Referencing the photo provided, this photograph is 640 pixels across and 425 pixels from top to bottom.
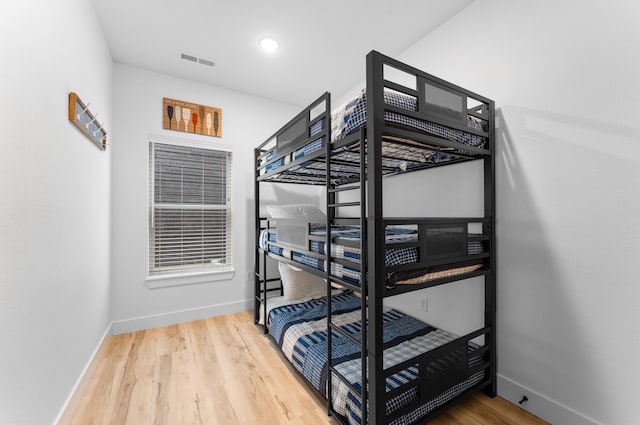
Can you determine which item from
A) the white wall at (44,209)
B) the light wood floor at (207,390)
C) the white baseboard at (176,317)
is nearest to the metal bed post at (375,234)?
the light wood floor at (207,390)

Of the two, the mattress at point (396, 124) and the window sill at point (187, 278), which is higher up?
the mattress at point (396, 124)

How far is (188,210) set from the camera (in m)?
3.08

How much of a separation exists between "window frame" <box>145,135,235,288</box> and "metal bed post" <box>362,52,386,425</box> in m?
2.33

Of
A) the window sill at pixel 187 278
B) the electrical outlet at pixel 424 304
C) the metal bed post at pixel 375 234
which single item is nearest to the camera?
the metal bed post at pixel 375 234

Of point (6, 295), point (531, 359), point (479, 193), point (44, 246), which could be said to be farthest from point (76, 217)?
point (531, 359)

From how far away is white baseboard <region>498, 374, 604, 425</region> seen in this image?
4.69ft

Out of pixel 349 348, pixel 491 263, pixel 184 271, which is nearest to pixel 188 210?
pixel 184 271

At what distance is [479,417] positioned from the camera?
1.57 metres

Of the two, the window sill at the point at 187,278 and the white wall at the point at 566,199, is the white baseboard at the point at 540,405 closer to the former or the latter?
the white wall at the point at 566,199

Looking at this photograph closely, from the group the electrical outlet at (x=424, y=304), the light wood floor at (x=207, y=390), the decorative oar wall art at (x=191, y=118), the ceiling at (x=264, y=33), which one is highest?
the ceiling at (x=264, y=33)

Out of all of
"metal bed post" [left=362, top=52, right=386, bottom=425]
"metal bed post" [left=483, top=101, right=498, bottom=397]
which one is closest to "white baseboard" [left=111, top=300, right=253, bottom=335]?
"metal bed post" [left=362, top=52, right=386, bottom=425]

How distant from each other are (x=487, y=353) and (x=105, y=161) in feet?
11.0

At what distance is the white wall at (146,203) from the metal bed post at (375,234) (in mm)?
2322

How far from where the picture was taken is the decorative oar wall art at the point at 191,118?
Answer: 292 cm
